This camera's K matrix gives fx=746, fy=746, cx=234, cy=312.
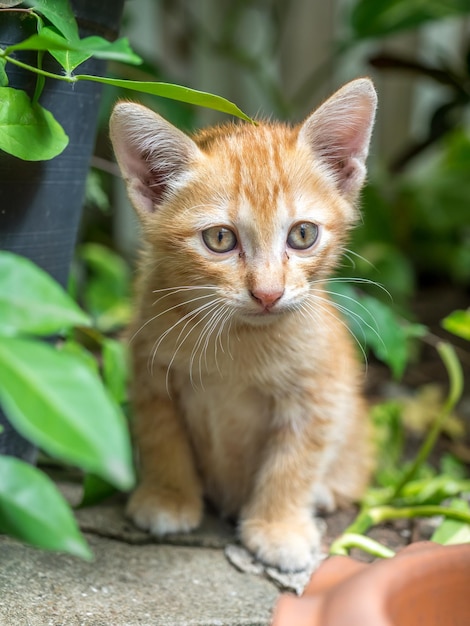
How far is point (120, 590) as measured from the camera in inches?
47.1

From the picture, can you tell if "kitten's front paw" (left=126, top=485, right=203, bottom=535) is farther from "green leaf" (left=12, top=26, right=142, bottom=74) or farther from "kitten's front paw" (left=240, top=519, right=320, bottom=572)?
"green leaf" (left=12, top=26, right=142, bottom=74)

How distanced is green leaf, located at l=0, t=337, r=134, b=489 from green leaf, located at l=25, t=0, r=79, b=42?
2.06 ft

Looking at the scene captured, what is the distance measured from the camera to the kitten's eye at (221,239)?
1.24 meters

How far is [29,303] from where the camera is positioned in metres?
0.66

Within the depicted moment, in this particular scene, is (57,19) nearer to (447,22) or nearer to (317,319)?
(317,319)

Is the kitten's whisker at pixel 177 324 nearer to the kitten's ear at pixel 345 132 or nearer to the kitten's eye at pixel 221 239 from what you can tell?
the kitten's eye at pixel 221 239

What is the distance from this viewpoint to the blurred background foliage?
2584 millimetres

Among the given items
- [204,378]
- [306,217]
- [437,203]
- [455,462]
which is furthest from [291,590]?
[437,203]

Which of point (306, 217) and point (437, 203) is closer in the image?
point (306, 217)

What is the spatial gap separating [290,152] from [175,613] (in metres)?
0.79

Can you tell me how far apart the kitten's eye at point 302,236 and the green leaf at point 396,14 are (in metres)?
1.42

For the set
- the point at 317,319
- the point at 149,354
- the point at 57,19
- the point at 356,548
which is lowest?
the point at 356,548

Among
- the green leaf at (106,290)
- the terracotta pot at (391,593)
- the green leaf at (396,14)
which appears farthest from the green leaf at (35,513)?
the green leaf at (396,14)

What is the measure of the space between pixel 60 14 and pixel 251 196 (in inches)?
15.7
